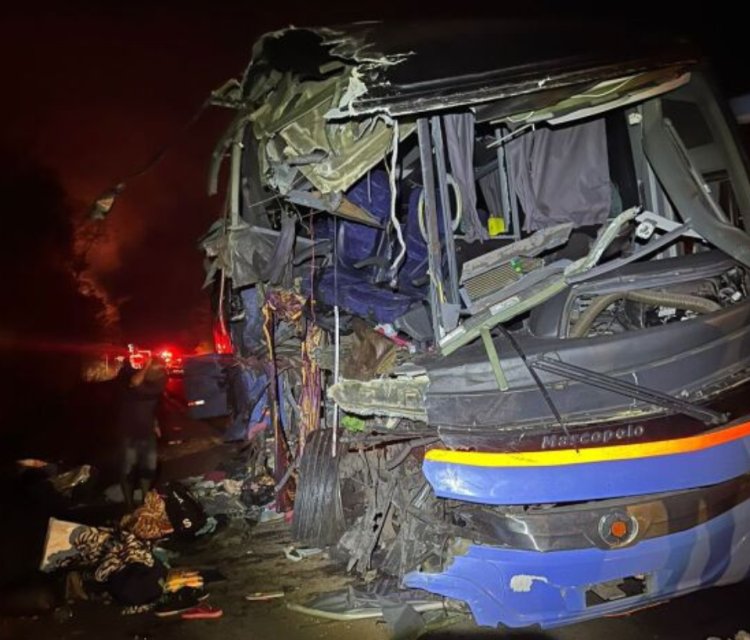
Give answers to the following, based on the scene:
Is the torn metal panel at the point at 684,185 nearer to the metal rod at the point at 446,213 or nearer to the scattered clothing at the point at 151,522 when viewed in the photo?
the metal rod at the point at 446,213

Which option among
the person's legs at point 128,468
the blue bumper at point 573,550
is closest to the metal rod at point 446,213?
the blue bumper at point 573,550

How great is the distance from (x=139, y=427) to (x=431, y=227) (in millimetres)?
5565

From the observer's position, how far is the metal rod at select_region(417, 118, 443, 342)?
2.84 metres

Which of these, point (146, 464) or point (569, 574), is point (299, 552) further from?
point (146, 464)

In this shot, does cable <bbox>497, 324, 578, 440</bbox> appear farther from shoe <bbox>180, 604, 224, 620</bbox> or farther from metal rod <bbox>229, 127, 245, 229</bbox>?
shoe <bbox>180, 604, 224, 620</bbox>

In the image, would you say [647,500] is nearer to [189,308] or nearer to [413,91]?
[413,91]

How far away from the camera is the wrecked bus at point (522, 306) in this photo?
101 inches

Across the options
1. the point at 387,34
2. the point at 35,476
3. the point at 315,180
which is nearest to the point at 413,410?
the point at 315,180

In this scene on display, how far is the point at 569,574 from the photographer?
8.41ft

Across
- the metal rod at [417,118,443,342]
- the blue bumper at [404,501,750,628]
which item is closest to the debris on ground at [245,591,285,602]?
the blue bumper at [404,501,750,628]

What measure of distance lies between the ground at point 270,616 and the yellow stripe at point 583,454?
129cm

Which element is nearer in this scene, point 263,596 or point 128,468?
point 263,596

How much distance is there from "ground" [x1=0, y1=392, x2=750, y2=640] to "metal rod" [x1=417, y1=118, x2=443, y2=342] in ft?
6.24

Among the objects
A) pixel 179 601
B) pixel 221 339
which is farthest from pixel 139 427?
pixel 179 601
